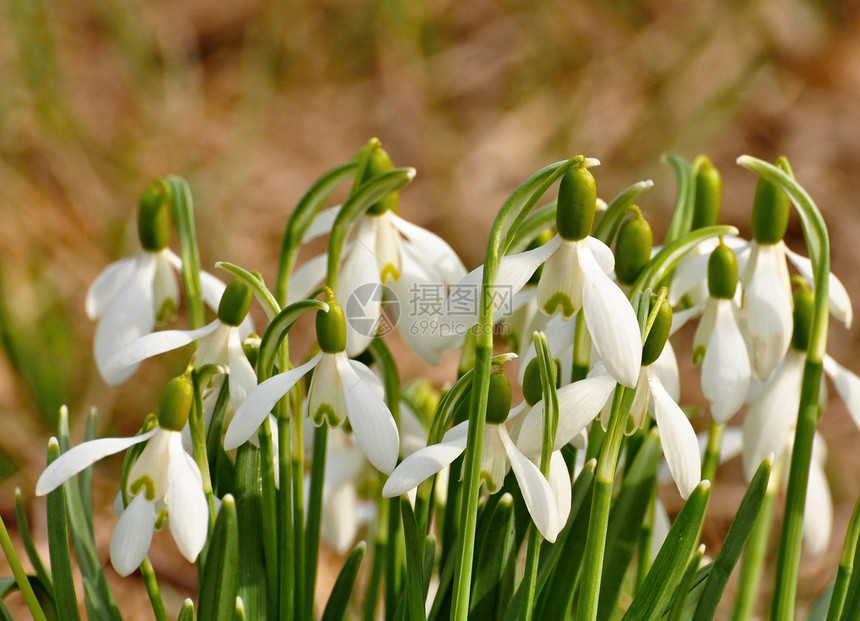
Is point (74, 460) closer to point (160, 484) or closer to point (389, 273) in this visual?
point (160, 484)

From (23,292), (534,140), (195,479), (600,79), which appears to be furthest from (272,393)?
(600,79)

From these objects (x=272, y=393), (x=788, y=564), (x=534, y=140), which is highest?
(x=534, y=140)

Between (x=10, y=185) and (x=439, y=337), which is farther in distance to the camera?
(x=10, y=185)

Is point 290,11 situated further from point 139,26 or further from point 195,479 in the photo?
point 195,479

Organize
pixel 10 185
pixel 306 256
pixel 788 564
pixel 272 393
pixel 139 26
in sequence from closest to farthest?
1. pixel 272 393
2. pixel 788 564
3. pixel 10 185
4. pixel 306 256
5. pixel 139 26

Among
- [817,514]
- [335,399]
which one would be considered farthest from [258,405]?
[817,514]

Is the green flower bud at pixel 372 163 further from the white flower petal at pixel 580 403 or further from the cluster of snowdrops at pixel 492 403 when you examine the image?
the white flower petal at pixel 580 403

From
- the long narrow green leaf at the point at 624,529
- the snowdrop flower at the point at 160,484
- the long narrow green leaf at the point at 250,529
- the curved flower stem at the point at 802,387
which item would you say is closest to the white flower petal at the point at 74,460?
the snowdrop flower at the point at 160,484

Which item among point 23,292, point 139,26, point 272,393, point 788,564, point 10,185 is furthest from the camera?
point 139,26
